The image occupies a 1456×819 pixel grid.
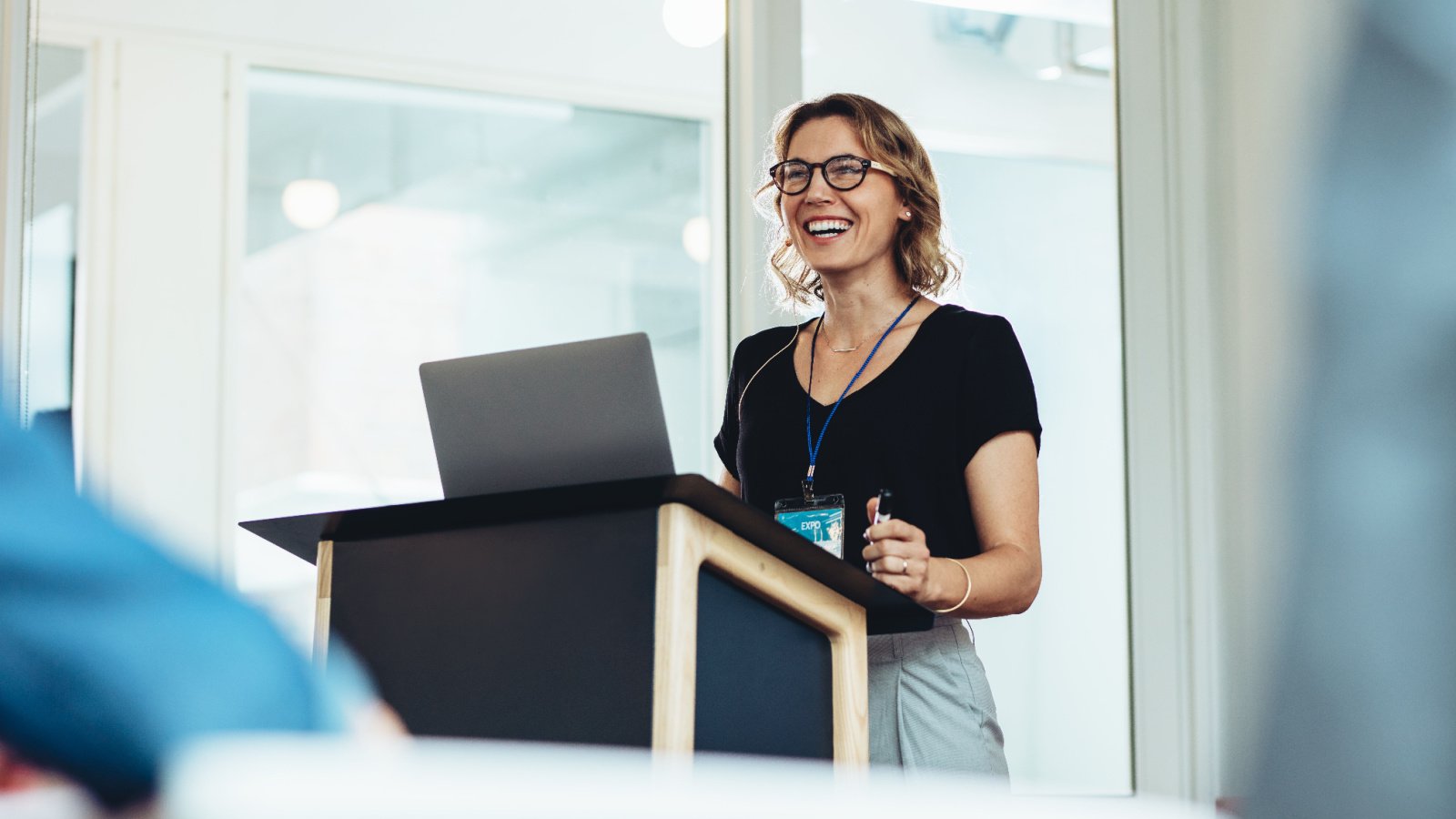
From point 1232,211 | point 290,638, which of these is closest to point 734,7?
point 1232,211

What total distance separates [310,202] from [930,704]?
342 cm

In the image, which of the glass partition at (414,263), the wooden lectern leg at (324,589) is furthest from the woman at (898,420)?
the glass partition at (414,263)

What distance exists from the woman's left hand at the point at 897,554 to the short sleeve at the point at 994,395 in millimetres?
351

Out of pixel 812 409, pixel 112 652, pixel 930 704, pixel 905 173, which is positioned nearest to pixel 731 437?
pixel 812 409

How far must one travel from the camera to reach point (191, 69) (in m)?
4.55

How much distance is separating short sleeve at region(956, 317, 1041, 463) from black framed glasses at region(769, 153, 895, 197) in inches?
12.5

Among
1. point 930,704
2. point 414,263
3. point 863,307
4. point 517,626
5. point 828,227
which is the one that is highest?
point 414,263

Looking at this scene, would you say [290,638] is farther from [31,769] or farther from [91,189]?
[91,189]

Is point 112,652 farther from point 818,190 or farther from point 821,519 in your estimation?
point 818,190

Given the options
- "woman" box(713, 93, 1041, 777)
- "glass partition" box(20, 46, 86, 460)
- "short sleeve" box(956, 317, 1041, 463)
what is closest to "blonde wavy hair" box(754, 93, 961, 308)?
"woman" box(713, 93, 1041, 777)

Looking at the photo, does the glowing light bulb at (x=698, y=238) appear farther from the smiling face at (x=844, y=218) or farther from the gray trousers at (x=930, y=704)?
the gray trousers at (x=930, y=704)

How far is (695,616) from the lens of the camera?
1.28m

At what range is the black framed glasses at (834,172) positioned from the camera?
83.1 inches

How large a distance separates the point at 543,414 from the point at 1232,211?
9.64 ft
